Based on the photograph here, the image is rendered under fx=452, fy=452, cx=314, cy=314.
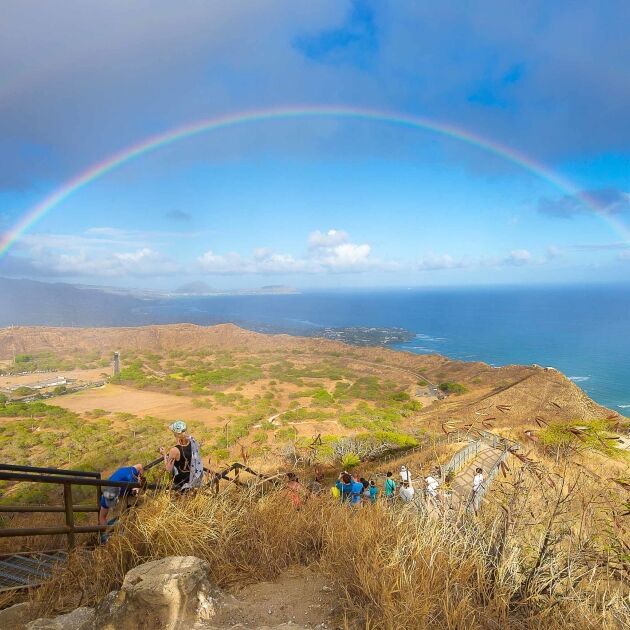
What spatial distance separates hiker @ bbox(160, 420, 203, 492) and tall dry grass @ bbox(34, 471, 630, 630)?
0.90 meters

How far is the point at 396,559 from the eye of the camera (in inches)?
134

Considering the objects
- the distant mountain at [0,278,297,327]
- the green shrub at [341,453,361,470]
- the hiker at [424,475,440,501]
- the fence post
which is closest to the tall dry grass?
the fence post

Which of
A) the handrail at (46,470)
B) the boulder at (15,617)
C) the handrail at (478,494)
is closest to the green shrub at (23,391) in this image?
the handrail at (46,470)

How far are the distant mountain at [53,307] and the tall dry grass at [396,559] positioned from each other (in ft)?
362

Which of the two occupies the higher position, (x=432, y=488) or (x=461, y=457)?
(x=432, y=488)

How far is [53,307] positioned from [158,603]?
150m

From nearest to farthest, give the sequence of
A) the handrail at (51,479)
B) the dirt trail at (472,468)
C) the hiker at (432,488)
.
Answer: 1. the handrail at (51,479)
2. the hiker at (432,488)
3. the dirt trail at (472,468)

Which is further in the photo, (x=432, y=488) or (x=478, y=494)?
(x=432, y=488)

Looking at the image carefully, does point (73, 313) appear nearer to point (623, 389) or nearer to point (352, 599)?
point (623, 389)

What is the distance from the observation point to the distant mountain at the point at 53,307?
111m

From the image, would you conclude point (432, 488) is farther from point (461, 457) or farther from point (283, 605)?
point (461, 457)

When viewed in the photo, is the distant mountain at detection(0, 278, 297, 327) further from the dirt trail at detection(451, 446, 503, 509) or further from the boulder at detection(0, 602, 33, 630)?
the boulder at detection(0, 602, 33, 630)

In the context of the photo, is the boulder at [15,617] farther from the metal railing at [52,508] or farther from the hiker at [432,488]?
the hiker at [432,488]

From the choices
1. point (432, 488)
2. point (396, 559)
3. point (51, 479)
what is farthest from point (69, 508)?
point (432, 488)
